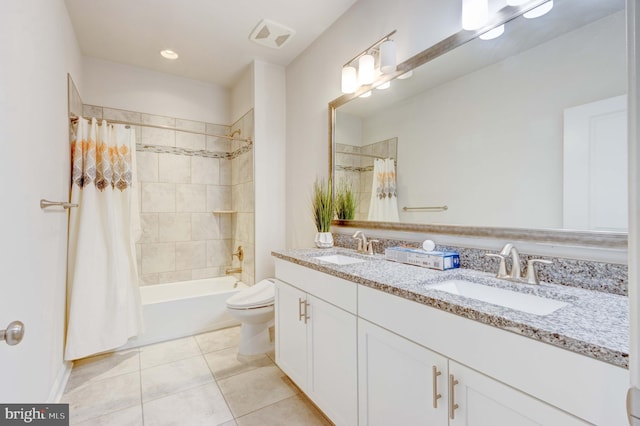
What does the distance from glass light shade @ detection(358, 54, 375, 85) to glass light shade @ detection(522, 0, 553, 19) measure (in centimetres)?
85

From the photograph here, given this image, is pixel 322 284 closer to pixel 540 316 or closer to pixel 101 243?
pixel 540 316

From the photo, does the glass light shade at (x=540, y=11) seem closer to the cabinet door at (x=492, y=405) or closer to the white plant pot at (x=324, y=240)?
the cabinet door at (x=492, y=405)

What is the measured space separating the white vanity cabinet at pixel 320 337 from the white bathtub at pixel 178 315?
110 cm

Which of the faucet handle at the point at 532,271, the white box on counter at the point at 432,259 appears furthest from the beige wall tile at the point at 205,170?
the faucet handle at the point at 532,271

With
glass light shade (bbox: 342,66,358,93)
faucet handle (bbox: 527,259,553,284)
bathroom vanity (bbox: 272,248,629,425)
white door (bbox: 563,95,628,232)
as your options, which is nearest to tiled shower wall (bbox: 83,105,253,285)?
glass light shade (bbox: 342,66,358,93)

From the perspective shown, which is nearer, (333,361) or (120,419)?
(333,361)

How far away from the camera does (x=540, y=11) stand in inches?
46.0

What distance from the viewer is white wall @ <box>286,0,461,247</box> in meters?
1.61

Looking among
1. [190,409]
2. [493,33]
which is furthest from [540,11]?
[190,409]

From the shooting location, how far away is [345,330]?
1.33 m

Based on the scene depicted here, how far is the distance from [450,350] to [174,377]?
1.91 metres

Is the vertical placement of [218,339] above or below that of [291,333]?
below

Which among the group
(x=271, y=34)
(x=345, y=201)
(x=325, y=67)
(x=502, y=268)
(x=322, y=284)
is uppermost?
(x=271, y=34)

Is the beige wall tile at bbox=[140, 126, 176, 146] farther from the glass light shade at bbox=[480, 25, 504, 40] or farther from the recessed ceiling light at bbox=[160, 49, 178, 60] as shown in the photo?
the glass light shade at bbox=[480, 25, 504, 40]
